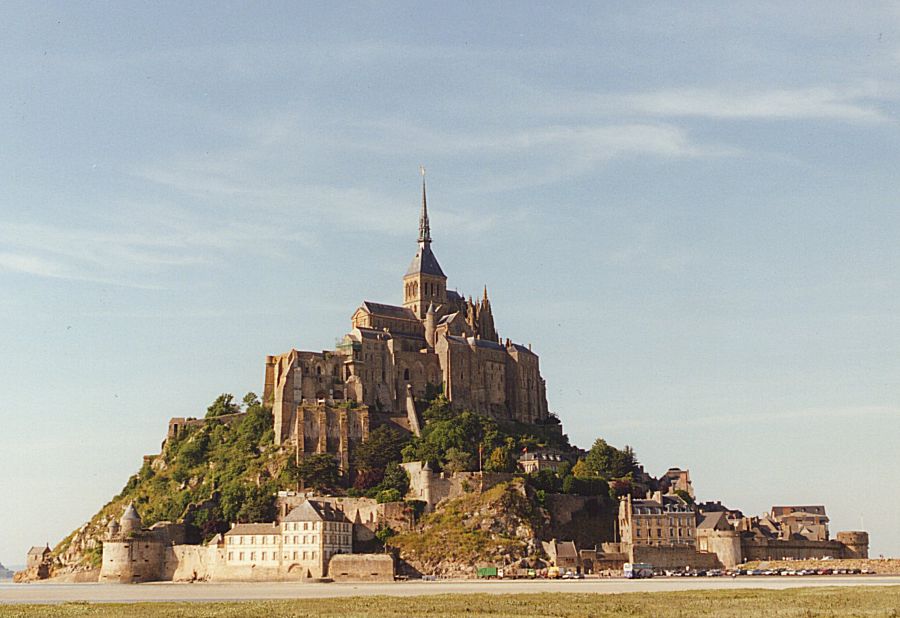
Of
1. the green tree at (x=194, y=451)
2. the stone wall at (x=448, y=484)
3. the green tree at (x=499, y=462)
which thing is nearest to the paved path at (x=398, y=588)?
the stone wall at (x=448, y=484)

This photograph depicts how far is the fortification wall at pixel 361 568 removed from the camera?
96.3 metres

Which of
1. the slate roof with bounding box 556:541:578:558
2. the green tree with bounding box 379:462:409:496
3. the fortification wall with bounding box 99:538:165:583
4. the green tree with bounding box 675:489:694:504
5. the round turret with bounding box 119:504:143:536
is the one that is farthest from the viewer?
the green tree with bounding box 675:489:694:504

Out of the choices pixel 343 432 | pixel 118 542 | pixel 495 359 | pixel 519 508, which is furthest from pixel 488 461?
pixel 118 542

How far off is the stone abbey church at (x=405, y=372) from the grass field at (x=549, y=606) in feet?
164

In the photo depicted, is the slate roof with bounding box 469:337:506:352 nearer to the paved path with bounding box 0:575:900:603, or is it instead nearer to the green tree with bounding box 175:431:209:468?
the green tree with bounding box 175:431:209:468

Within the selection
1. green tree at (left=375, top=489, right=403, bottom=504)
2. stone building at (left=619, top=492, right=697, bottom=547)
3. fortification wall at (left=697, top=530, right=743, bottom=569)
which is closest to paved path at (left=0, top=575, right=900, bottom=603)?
fortification wall at (left=697, top=530, right=743, bottom=569)

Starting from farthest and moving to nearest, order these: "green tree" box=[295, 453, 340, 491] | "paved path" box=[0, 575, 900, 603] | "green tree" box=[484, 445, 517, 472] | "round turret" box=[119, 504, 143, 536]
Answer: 1. "green tree" box=[295, 453, 340, 491]
2. "green tree" box=[484, 445, 517, 472]
3. "round turret" box=[119, 504, 143, 536]
4. "paved path" box=[0, 575, 900, 603]

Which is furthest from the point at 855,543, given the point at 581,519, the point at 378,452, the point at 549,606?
the point at 549,606

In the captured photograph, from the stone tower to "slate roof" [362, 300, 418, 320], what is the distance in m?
1.66

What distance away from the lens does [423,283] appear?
14038 cm

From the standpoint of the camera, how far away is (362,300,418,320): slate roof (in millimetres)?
132875

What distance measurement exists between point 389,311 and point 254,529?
127 ft

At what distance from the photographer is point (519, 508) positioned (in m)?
105

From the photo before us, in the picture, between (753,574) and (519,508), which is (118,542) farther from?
(753,574)
